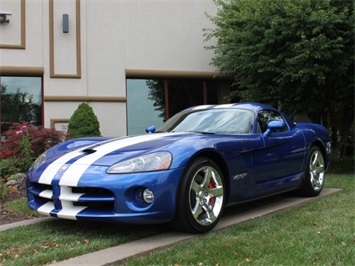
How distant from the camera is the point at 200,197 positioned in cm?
401

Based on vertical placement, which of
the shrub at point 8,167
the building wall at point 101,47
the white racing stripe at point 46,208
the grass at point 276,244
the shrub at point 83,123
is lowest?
the grass at point 276,244

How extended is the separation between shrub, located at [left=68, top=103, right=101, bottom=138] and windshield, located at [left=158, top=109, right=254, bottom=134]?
5.17 metres

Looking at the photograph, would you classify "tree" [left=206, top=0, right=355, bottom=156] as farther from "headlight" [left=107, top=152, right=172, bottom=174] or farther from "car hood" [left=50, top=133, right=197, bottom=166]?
"headlight" [left=107, top=152, right=172, bottom=174]

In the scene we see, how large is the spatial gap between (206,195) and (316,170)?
270 centimetres

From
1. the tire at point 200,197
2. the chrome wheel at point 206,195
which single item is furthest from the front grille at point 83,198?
the chrome wheel at point 206,195

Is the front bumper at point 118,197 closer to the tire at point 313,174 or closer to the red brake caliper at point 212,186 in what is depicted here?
the red brake caliper at point 212,186

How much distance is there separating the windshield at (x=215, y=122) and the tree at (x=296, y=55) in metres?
4.42

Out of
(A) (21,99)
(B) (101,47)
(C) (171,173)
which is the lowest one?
(C) (171,173)

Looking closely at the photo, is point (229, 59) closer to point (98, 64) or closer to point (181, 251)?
point (98, 64)

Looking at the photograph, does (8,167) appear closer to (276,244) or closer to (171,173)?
(171,173)

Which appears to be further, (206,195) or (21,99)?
(21,99)

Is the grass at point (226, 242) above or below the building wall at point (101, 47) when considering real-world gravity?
below

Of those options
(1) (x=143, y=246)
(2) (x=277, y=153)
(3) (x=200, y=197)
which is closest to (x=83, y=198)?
(1) (x=143, y=246)

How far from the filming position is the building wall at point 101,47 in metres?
10.8
